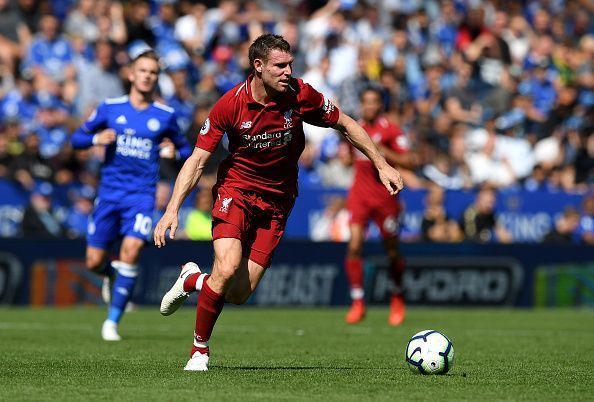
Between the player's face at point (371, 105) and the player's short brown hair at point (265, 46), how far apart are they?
6.65 meters

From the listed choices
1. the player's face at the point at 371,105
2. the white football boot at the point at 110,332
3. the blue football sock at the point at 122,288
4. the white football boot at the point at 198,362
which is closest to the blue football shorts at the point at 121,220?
the blue football sock at the point at 122,288

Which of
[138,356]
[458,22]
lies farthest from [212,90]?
[138,356]

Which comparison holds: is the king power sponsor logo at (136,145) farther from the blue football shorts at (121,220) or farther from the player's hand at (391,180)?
the player's hand at (391,180)

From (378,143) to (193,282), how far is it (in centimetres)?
657

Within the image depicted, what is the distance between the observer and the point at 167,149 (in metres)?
12.2

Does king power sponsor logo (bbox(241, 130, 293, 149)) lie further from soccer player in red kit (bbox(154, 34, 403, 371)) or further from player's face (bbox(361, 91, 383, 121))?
player's face (bbox(361, 91, 383, 121))

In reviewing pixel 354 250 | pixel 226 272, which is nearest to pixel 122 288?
pixel 226 272

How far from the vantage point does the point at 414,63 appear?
81.9 ft

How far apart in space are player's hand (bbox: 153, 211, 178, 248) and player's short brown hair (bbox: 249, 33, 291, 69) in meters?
1.28

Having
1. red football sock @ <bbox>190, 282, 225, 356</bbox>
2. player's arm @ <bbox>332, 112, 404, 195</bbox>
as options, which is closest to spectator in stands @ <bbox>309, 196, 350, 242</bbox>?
player's arm @ <bbox>332, 112, 404, 195</bbox>

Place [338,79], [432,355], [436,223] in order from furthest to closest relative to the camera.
Result: [338,79]
[436,223]
[432,355]

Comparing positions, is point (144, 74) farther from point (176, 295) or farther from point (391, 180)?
point (391, 180)

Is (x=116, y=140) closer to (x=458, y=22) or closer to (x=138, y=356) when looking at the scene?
(x=138, y=356)

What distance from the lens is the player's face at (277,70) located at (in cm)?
841
